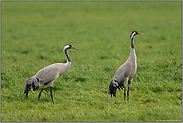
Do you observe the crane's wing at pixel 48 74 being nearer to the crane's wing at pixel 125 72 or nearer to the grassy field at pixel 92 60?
the grassy field at pixel 92 60

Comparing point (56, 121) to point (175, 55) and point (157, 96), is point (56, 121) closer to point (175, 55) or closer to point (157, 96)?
point (157, 96)

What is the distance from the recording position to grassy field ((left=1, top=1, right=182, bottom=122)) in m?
7.42

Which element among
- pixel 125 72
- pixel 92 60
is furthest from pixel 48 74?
pixel 92 60

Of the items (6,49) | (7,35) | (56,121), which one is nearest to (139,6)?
(7,35)

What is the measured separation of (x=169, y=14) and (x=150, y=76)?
18.3 meters

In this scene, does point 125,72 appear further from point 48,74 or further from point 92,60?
point 92,60

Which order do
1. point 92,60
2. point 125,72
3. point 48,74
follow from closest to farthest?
point 125,72, point 48,74, point 92,60

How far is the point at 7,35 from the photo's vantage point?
19344mm

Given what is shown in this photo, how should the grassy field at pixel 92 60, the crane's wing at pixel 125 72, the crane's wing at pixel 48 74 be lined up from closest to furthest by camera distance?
the grassy field at pixel 92 60 → the crane's wing at pixel 125 72 → the crane's wing at pixel 48 74

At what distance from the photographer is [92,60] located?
44.3ft

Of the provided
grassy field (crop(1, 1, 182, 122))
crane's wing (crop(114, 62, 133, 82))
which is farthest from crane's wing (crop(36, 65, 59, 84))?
crane's wing (crop(114, 62, 133, 82))

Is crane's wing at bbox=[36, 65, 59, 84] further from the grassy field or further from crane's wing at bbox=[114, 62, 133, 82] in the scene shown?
crane's wing at bbox=[114, 62, 133, 82]

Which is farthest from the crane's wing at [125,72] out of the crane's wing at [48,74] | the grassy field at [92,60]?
the crane's wing at [48,74]

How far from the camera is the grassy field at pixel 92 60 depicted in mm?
7417
